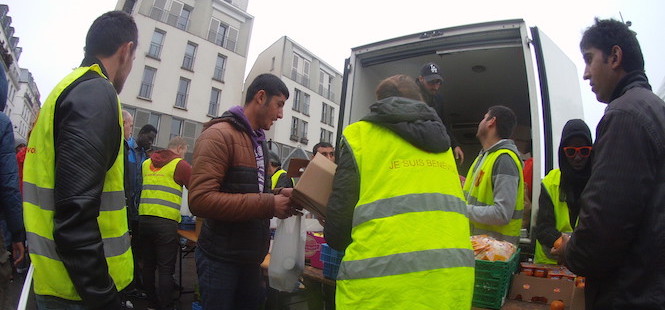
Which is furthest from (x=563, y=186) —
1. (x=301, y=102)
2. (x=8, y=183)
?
(x=301, y=102)

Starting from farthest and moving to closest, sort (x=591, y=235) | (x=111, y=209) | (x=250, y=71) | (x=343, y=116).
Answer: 1. (x=250, y=71)
2. (x=343, y=116)
3. (x=111, y=209)
4. (x=591, y=235)

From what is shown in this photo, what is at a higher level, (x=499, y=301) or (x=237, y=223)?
(x=237, y=223)

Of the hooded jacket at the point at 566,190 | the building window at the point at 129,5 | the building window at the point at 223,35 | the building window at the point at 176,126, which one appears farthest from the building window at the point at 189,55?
the hooded jacket at the point at 566,190

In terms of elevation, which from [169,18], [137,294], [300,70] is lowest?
[137,294]

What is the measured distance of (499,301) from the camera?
1.93 metres

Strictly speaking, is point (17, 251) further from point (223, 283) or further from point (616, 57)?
point (616, 57)

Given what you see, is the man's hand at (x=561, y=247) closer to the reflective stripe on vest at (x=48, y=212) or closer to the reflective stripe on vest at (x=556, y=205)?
the reflective stripe on vest at (x=556, y=205)

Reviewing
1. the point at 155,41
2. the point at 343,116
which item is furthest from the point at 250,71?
the point at 343,116

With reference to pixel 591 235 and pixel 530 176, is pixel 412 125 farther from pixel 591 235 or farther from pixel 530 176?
pixel 530 176

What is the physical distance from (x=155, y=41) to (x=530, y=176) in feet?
85.2

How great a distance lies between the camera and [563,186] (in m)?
2.54

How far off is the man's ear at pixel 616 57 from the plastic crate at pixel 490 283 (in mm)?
1065

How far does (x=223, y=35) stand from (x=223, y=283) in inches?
1147

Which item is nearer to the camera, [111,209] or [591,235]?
[591,235]
